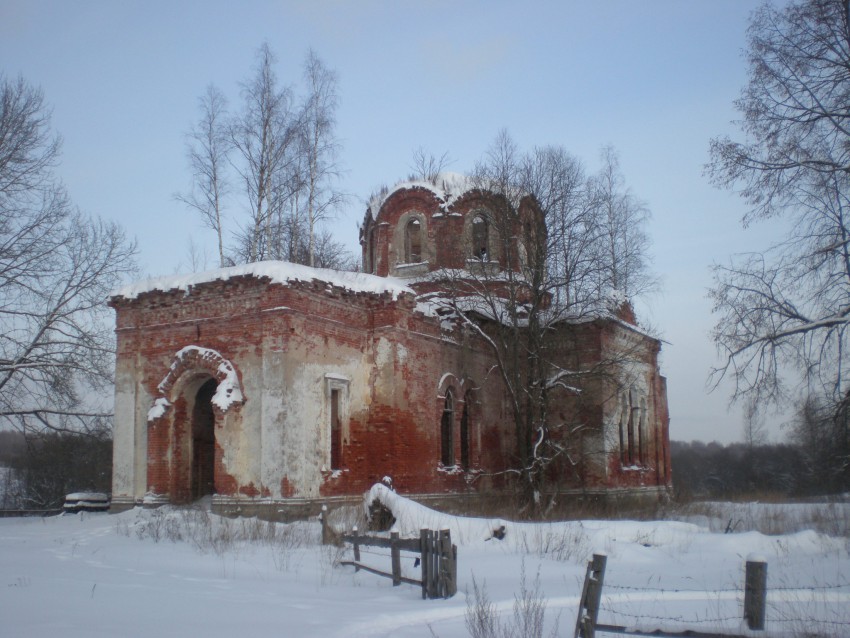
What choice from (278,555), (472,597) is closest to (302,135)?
(278,555)

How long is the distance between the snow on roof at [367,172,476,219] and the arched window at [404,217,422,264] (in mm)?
984

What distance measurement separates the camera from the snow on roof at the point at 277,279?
1675cm

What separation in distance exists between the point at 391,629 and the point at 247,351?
33.7ft

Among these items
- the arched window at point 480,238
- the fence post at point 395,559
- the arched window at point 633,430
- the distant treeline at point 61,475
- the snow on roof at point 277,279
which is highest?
the arched window at point 480,238

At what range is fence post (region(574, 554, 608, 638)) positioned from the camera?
678 centimetres

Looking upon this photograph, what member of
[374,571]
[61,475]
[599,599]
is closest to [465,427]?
[374,571]

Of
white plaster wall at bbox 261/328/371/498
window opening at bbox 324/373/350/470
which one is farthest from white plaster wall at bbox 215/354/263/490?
window opening at bbox 324/373/350/470

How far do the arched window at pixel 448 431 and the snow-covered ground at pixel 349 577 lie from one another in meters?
6.18

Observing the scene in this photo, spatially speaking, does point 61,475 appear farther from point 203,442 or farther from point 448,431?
point 448,431

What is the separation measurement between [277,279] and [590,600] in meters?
11.1

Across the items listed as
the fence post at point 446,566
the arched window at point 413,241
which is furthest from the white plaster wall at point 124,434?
the fence post at point 446,566

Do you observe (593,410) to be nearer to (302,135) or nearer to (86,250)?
(302,135)

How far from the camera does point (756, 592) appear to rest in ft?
23.0

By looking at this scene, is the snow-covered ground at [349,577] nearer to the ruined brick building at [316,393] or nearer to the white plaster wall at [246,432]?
the white plaster wall at [246,432]
